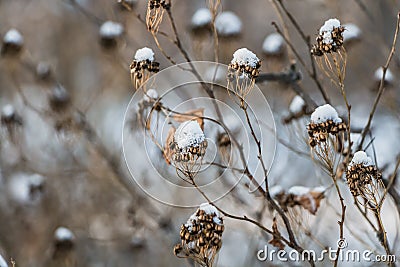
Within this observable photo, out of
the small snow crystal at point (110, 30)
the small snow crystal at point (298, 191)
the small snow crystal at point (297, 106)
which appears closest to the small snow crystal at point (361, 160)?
the small snow crystal at point (298, 191)

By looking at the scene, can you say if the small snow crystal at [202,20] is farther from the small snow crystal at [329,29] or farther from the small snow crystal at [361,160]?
the small snow crystal at [361,160]

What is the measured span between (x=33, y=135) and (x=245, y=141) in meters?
1.90

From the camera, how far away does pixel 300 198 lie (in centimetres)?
84

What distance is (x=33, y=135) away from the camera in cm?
259

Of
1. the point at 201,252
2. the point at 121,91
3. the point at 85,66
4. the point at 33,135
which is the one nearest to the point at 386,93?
the point at 201,252

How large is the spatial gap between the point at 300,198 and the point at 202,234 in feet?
0.83

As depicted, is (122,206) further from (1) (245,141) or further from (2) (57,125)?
(1) (245,141)

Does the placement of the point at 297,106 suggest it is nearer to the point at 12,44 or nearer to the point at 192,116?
the point at 192,116

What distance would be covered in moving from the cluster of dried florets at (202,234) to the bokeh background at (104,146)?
0.73 ft

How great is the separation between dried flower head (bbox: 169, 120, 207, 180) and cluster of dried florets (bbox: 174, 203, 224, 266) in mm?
49

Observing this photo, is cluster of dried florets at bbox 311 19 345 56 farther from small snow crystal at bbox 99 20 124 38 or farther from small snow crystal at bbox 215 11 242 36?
small snow crystal at bbox 99 20 124 38

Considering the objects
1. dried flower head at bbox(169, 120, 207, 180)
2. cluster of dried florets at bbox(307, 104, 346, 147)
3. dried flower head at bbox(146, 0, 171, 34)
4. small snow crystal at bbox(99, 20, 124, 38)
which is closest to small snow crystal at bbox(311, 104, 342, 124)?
cluster of dried florets at bbox(307, 104, 346, 147)

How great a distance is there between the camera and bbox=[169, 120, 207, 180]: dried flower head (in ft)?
2.09

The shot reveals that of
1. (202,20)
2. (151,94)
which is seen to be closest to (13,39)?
(202,20)
